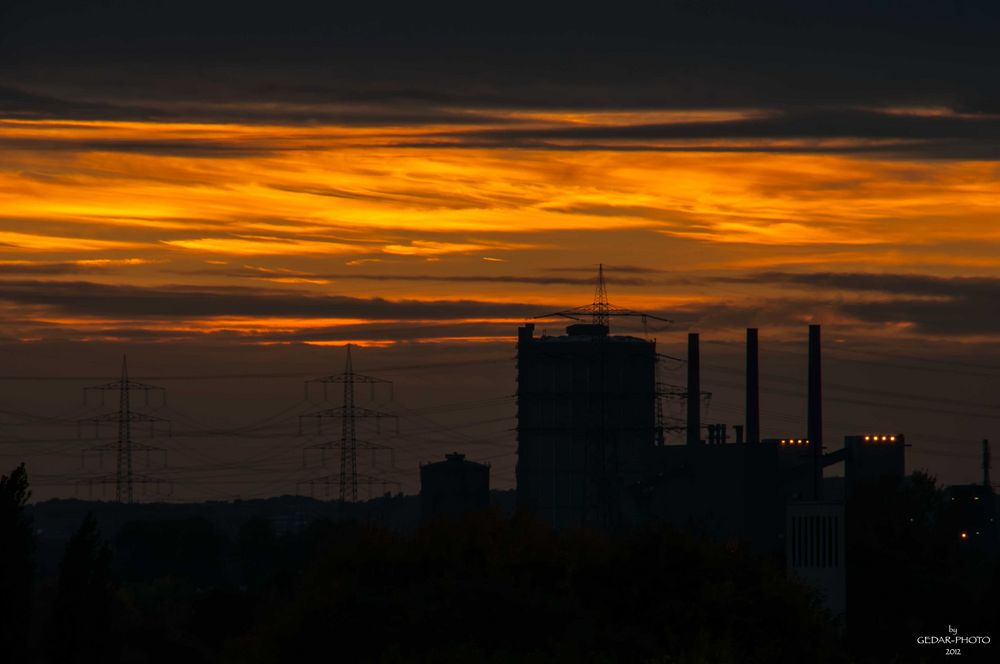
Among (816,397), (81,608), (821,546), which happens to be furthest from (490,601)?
(816,397)

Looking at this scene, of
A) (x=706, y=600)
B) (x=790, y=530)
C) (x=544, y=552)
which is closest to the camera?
(x=706, y=600)

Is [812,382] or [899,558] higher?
[812,382]

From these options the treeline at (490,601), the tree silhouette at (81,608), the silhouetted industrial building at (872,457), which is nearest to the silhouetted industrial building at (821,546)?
the treeline at (490,601)

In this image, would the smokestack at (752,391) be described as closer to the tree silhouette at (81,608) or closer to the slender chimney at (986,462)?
the slender chimney at (986,462)

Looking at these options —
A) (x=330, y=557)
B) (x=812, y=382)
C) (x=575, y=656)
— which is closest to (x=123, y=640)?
(x=330, y=557)

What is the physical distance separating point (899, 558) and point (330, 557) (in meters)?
69.9

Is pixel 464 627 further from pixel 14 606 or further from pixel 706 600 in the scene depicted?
pixel 14 606

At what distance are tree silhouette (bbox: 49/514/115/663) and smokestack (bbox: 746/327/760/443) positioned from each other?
5388 inches

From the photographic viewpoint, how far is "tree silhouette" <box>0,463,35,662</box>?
50.2 metres

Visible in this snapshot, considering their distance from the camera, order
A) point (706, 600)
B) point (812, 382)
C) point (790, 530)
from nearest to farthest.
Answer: point (706, 600) → point (790, 530) → point (812, 382)

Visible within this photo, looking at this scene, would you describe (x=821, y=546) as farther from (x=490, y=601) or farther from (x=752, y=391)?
(x=752, y=391)

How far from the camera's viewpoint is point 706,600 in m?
Answer: 54.3

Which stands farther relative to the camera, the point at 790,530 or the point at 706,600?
the point at 790,530

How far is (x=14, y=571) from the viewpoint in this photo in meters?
51.1
